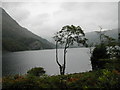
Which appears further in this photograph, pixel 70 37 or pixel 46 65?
pixel 46 65

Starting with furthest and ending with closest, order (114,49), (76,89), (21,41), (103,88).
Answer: (21,41) → (114,49) → (76,89) → (103,88)

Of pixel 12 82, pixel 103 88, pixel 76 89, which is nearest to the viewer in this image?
pixel 103 88

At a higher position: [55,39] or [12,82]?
[55,39]

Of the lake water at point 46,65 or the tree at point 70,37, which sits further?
the lake water at point 46,65

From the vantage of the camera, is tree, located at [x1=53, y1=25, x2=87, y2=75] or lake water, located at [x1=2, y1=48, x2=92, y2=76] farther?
lake water, located at [x1=2, y1=48, x2=92, y2=76]

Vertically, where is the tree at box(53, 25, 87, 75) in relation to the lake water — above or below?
above

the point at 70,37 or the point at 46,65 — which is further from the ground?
the point at 70,37

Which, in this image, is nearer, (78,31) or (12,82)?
(12,82)

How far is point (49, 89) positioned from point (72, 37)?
48.2 feet

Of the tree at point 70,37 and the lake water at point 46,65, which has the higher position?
the tree at point 70,37

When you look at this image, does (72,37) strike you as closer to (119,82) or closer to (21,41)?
(119,82)

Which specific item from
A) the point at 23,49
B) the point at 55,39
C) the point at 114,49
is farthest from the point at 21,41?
the point at 114,49

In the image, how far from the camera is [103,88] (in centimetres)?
414

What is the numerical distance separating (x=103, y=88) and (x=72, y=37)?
14988 mm
